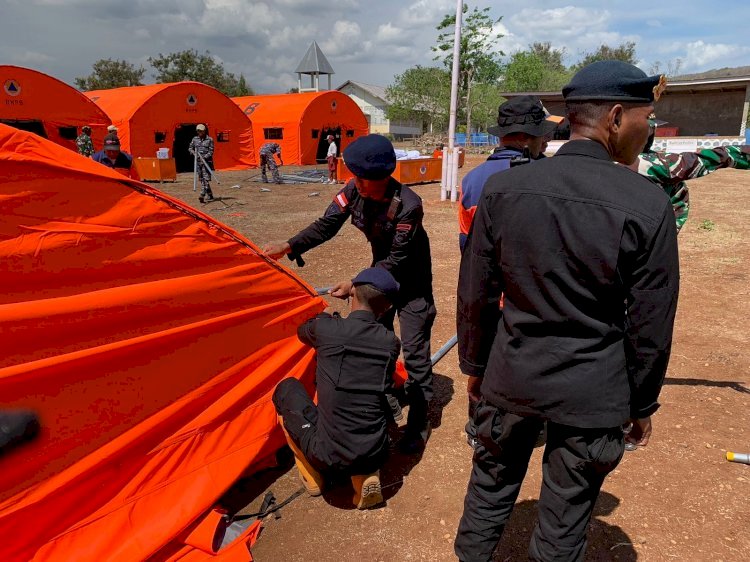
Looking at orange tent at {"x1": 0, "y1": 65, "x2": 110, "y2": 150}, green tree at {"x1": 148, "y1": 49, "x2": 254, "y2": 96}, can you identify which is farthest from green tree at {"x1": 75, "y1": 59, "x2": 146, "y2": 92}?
orange tent at {"x1": 0, "y1": 65, "x2": 110, "y2": 150}

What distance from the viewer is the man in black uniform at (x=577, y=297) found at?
1.59 m

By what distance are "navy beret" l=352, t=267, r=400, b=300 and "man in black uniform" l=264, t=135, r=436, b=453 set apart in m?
0.37

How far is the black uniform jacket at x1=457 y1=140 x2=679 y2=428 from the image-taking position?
5.16 ft

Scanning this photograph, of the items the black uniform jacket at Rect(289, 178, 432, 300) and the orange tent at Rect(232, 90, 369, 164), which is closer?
the black uniform jacket at Rect(289, 178, 432, 300)

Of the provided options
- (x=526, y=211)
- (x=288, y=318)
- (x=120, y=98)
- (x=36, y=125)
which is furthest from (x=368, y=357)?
(x=120, y=98)

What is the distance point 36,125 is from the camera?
17719mm

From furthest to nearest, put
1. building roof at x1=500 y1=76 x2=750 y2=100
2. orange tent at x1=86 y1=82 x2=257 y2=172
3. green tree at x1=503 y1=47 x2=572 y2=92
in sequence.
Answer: green tree at x1=503 y1=47 x2=572 y2=92 → building roof at x1=500 y1=76 x2=750 y2=100 → orange tent at x1=86 y1=82 x2=257 y2=172

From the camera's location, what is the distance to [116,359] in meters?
2.50

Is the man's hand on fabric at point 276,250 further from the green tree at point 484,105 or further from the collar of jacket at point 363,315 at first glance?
the green tree at point 484,105

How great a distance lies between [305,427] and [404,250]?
1162mm

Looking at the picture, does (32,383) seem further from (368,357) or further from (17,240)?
(368,357)

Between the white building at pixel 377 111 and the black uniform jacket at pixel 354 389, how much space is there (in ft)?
199

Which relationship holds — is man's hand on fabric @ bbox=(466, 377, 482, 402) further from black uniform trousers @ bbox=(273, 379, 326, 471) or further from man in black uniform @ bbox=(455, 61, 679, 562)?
black uniform trousers @ bbox=(273, 379, 326, 471)

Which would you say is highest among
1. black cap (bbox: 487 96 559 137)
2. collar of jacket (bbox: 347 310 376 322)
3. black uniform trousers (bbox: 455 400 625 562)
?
black cap (bbox: 487 96 559 137)
